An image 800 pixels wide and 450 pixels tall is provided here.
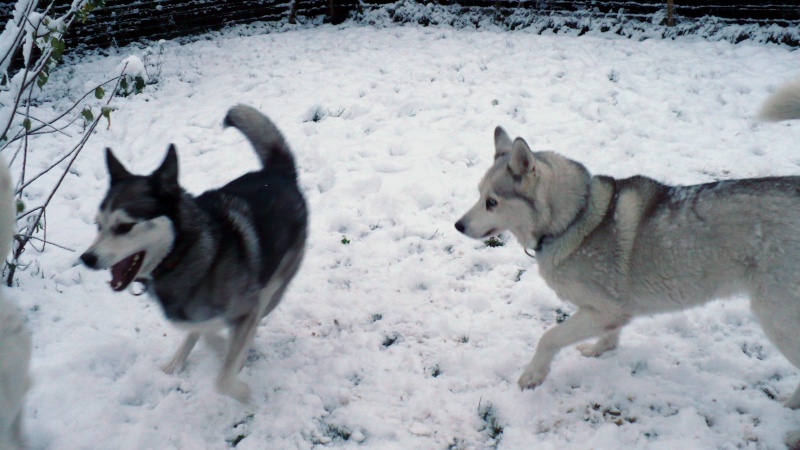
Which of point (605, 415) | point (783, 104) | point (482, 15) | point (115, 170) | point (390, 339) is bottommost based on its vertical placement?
point (390, 339)

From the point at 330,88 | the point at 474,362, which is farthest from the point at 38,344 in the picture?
the point at 330,88

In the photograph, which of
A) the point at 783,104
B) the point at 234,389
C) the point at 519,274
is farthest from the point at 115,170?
the point at 783,104

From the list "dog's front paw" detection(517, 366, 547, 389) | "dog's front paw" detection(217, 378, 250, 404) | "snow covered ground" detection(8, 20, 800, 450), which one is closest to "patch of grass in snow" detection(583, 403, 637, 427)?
"snow covered ground" detection(8, 20, 800, 450)

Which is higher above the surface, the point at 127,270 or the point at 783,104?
the point at 783,104

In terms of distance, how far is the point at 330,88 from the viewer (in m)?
7.31

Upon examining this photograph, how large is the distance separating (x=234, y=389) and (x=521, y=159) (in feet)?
6.66

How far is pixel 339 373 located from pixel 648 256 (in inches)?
74.6

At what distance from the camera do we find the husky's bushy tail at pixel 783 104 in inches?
103

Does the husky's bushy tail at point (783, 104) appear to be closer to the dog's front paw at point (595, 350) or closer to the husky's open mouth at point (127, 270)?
the dog's front paw at point (595, 350)

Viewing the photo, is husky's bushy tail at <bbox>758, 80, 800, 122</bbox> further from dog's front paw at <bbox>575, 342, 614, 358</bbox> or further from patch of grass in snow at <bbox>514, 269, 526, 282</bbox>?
patch of grass in snow at <bbox>514, 269, 526, 282</bbox>

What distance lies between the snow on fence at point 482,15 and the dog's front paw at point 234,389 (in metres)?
8.92

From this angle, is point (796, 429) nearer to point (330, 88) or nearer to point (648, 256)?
point (648, 256)

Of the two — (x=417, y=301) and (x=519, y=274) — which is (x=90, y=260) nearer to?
(x=417, y=301)

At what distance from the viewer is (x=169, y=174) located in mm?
2547
